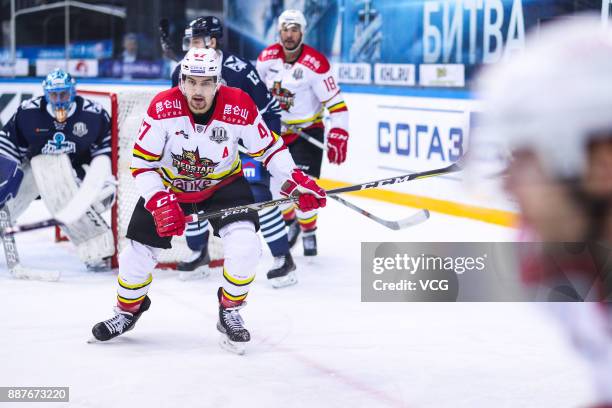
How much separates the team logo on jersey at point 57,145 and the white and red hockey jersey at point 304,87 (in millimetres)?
951

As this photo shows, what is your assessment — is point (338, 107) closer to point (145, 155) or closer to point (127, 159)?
point (127, 159)

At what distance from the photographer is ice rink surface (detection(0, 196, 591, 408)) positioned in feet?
8.09

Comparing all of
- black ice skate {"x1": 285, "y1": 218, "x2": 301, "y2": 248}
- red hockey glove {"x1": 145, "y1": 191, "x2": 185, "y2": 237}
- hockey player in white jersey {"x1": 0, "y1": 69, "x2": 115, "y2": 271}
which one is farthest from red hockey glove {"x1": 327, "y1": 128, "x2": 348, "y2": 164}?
red hockey glove {"x1": 145, "y1": 191, "x2": 185, "y2": 237}

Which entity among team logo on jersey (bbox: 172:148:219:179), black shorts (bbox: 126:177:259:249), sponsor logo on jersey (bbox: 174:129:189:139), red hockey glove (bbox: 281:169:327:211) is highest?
sponsor logo on jersey (bbox: 174:129:189:139)

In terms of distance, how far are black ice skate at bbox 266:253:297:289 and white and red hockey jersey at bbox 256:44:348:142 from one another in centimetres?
74

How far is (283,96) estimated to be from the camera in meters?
4.41

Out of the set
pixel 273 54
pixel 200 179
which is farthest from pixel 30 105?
pixel 200 179

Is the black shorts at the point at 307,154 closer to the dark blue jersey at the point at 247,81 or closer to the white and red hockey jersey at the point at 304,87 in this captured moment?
the white and red hockey jersey at the point at 304,87

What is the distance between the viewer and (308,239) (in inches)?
173

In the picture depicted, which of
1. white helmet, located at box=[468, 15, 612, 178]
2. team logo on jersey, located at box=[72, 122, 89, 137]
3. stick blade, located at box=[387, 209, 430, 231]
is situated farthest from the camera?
team logo on jersey, located at box=[72, 122, 89, 137]

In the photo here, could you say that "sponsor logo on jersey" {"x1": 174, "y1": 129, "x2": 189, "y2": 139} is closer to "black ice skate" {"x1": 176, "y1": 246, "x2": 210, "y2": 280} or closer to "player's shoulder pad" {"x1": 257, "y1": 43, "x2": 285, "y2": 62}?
"black ice skate" {"x1": 176, "y1": 246, "x2": 210, "y2": 280}

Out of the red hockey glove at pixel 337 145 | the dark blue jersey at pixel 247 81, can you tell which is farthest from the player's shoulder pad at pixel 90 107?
the red hockey glove at pixel 337 145

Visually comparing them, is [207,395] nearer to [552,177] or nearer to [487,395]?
[487,395]

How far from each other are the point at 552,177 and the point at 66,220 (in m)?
2.96
